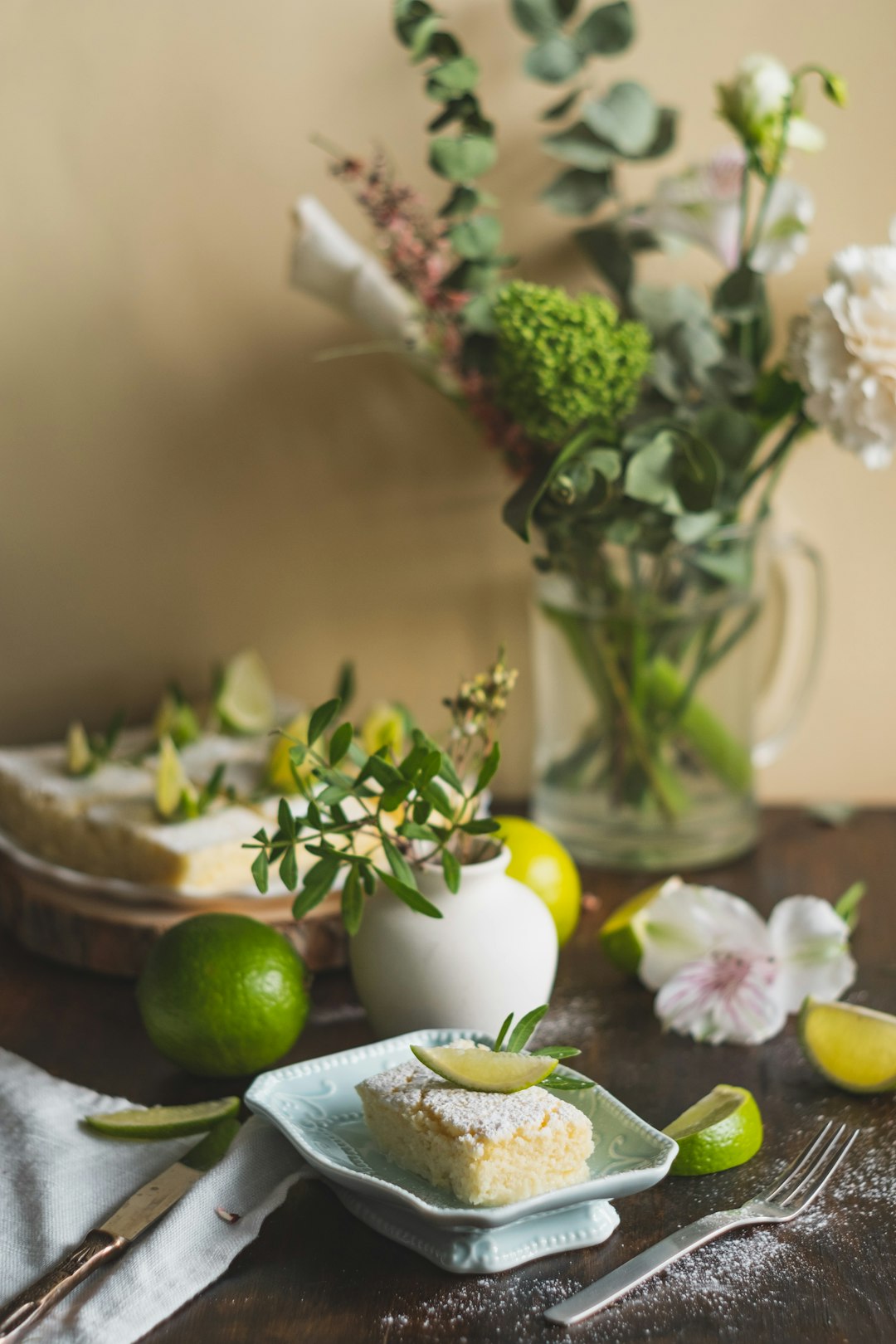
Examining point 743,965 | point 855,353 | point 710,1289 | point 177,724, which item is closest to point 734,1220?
point 710,1289

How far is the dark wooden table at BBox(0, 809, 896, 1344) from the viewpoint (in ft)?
2.13

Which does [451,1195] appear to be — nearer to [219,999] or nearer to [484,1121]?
[484,1121]

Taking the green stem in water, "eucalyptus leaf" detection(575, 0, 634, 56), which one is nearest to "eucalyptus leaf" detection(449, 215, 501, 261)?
"eucalyptus leaf" detection(575, 0, 634, 56)

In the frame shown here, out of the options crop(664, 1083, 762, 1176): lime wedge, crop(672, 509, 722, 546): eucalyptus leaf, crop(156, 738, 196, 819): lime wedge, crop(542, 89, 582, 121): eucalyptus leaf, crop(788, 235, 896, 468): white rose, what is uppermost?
crop(542, 89, 582, 121): eucalyptus leaf

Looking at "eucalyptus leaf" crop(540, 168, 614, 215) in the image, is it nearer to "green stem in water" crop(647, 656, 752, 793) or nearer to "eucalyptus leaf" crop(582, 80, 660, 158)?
"eucalyptus leaf" crop(582, 80, 660, 158)

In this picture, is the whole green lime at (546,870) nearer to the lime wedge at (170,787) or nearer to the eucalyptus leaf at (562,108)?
the lime wedge at (170,787)

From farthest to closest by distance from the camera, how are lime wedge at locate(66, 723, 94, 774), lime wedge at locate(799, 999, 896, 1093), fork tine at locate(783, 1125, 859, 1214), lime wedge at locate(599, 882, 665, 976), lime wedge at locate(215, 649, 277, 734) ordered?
lime wedge at locate(215, 649, 277, 734) < lime wedge at locate(66, 723, 94, 774) < lime wedge at locate(599, 882, 665, 976) < lime wedge at locate(799, 999, 896, 1093) < fork tine at locate(783, 1125, 859, 1214)

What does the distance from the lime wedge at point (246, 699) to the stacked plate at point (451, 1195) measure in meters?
0.58

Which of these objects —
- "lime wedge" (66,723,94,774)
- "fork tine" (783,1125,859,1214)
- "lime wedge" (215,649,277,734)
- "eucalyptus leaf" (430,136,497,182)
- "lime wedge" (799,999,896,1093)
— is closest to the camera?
"fork tine" (783,1125,859,1214)

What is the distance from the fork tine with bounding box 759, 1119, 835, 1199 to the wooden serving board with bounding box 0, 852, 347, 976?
1.38 feet

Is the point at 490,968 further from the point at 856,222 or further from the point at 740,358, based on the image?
the point at 856,222

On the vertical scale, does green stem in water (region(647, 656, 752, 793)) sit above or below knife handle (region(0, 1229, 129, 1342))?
below

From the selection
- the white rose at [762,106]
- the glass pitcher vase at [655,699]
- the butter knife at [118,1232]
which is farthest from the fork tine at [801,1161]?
the white rose at [762,106]

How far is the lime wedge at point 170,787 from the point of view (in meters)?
1.11
